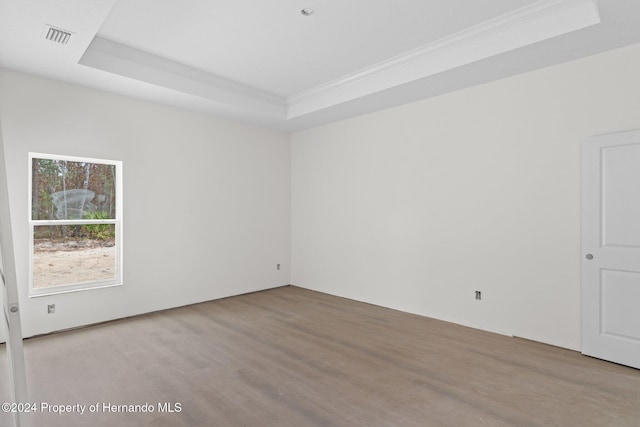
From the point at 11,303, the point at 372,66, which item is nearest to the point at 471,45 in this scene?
the point at 372,66

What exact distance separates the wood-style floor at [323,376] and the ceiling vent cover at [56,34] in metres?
2.88

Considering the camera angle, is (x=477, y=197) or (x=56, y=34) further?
(x=477, y=197)

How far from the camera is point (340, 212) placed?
5.80 meters

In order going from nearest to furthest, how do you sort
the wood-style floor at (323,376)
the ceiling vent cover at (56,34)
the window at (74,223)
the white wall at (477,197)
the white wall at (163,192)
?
the wood-style floor at (323,376) < the ceiling vent cover at (56,34) < the white wall at (477,197) < the white wall at (163,192) < the window at (74,223)

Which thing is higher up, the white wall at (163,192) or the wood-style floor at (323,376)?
the white wall at (163,192)

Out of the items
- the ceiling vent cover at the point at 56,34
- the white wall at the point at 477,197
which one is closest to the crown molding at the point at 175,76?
the ceiling vent cover at the point at 56,34

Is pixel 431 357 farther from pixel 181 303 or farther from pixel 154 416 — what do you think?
pixel 181 303

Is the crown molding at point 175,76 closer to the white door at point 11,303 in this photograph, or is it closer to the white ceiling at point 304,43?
the white ceiling at point 304,43

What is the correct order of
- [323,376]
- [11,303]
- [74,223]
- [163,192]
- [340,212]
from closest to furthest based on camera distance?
[11,303], [323,376], [74,223], [163,192], [340,212]

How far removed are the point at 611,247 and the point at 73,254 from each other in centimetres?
574

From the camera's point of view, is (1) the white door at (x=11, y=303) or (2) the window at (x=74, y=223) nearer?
Result: (1) the white door at (x=11, y=303)

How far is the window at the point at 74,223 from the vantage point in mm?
3967

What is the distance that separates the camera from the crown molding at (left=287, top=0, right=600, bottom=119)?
2.97 metres

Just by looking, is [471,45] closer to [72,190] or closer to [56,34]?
[56,34]
